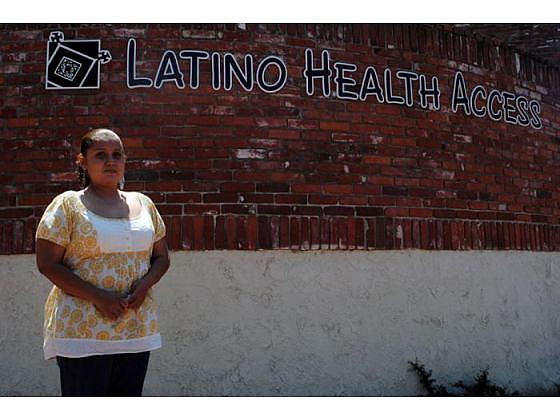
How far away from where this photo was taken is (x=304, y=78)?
431 cm

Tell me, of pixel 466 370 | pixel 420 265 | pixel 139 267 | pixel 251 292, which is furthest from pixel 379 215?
pixel 139 267

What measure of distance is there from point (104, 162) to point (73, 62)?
170 centimetres

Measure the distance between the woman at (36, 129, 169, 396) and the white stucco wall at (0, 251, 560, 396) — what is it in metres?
1.33

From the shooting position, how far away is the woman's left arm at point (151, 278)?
2.62 meters

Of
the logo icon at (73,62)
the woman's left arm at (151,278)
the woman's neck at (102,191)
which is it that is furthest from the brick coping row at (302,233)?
the woman's neck at (102,191)

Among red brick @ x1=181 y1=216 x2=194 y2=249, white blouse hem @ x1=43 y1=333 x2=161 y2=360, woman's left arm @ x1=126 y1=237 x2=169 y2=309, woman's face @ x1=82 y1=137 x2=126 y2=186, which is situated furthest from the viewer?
red brick @ x1=181 y1=216 x2=194 y2=249

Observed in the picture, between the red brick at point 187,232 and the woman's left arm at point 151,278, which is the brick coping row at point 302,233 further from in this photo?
the woman's left arm at point 151,278

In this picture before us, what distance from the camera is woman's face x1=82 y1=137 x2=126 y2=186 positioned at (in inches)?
108

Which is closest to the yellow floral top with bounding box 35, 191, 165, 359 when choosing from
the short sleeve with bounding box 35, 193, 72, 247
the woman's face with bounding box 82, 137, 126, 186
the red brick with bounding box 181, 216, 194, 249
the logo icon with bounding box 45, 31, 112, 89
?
the short sleeve with bounding box 35, 193, 72, 247

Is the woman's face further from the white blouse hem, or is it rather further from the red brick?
the red brick

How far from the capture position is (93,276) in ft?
8.49

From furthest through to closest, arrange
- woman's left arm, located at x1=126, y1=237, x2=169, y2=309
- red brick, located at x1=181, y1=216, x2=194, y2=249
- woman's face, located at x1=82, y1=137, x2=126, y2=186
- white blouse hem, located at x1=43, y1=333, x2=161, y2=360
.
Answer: red brick, located at x1=181, y1=216, x2=194, y2=249 → woman's face, located at x1=82, y1=137, x2=126, y2=186 → woman's left arm, located at x1=126, y1=237, x2=169, y2=309 → white blouse hem, located at x1=43, y1=333, x2=161, y2=360

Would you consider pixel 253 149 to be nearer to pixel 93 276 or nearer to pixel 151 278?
pixel 151 278

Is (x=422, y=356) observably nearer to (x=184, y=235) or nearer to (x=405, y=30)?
(x=184, y=235)
